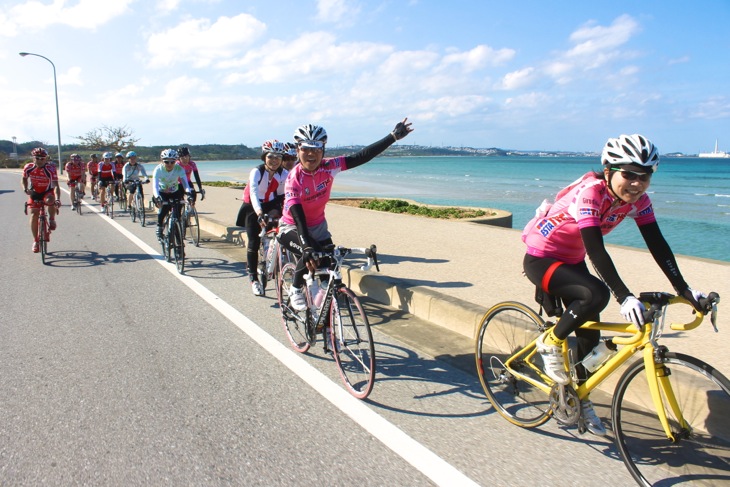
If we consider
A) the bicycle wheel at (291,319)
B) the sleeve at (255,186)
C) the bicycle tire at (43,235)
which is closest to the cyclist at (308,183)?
the bicycle wheel at (291,319)

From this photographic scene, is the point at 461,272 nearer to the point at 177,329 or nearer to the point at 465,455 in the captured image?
the point at 177,329

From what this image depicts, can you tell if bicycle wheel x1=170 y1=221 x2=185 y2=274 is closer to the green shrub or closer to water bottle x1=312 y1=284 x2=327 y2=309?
water bottle x1=312 y1=284 x2=327 y2=309

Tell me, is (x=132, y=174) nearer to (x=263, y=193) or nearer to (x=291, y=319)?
(x=263, y=193)

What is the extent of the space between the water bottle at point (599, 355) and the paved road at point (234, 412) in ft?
1.72

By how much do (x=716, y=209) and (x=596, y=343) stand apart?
31.9 metres

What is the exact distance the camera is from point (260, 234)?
7434mm

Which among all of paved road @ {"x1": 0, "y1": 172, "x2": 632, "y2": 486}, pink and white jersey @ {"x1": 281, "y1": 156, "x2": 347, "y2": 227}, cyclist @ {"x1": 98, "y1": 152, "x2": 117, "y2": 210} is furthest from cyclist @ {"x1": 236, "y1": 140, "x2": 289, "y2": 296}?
cyclist @ {"x1": 98, "y1": 152, "x2": 117, "y2": 210}

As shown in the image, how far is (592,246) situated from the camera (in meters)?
2.96

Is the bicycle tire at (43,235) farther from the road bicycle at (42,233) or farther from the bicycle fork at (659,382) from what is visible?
the bicycle fork at (659,382)

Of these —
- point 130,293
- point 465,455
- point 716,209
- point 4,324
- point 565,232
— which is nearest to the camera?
point 465,455

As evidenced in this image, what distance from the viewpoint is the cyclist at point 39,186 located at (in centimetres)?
984

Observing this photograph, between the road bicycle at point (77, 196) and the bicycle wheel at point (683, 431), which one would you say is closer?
the bicycle wheel at point (683, 431)

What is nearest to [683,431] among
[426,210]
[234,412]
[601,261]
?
[601,261]

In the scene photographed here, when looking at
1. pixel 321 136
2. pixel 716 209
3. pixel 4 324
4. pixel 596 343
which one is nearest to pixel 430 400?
pixel 596 343
